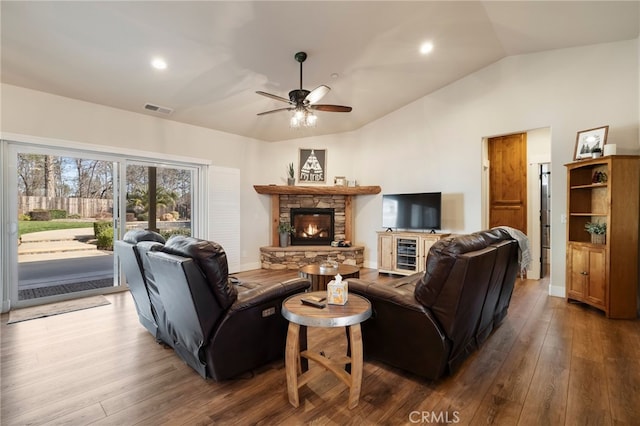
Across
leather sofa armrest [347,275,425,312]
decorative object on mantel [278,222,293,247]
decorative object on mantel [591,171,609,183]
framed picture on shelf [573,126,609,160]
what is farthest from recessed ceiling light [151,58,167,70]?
decorative object on mantel [591,171,609,183]

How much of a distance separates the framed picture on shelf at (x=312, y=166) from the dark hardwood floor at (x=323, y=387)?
3.97 meters

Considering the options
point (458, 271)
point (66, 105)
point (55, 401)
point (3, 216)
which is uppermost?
point (66, 105)

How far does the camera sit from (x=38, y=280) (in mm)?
4031

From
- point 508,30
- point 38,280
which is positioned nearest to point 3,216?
point 38,280

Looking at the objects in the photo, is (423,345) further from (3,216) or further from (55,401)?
(3,216)

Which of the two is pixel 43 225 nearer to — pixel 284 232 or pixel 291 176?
pixel 284 232

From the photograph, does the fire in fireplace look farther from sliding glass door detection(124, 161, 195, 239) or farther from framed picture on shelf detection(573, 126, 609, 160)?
framed picture on shelf detection(573, 126, 609, 160)

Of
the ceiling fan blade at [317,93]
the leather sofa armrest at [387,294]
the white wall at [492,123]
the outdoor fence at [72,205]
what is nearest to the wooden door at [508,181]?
the white wall at [492,123]

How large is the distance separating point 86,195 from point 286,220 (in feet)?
11.2

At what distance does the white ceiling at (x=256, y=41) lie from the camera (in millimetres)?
2779

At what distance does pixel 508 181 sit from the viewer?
18.2 ft

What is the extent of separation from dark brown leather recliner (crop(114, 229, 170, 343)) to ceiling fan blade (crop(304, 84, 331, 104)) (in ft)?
7.02

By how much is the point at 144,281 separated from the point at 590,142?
17.5ft

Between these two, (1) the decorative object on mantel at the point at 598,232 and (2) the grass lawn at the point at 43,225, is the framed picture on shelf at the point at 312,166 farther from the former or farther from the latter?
(1) the decorative object on mantel at the point at 598,232
